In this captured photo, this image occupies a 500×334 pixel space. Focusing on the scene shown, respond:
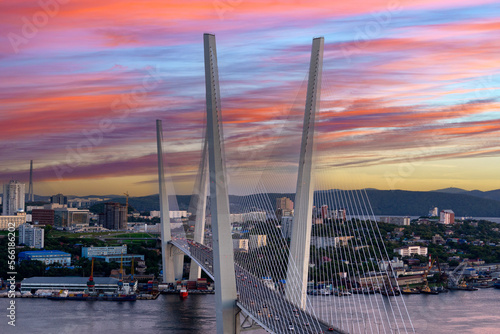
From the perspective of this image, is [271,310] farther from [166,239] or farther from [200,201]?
[166,239]

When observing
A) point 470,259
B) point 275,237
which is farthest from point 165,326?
point 470,259

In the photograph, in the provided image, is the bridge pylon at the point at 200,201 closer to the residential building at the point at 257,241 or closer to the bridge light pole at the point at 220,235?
the residential building at the point at 257,241

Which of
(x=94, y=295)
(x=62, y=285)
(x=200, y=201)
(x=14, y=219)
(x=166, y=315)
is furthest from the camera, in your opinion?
(x=14, y=219)

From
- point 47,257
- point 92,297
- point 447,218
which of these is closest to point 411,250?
point 92,297

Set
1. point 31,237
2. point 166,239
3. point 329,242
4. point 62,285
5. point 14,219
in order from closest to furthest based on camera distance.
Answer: point 329,242
point 62,285
point 166,239
point 31,237
point 14,219

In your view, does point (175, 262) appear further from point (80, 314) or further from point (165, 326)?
point (165, 326)

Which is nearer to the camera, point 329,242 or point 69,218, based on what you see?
point 329,242

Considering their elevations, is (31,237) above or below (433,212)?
below
